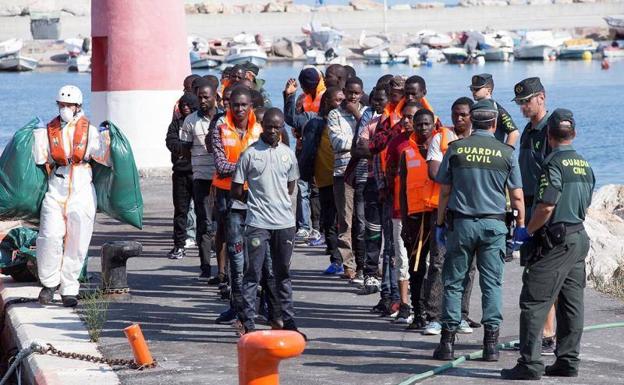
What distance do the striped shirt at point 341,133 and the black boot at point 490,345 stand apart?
3.39 meters

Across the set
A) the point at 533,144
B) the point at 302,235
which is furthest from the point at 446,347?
the point at 302,235

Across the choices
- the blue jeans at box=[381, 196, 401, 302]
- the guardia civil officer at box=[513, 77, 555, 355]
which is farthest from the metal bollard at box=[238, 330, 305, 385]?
the blue jeans at box=[381, 196, 401, 302]

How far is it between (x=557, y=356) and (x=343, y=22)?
9743 centimetres

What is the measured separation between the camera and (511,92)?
5384cm

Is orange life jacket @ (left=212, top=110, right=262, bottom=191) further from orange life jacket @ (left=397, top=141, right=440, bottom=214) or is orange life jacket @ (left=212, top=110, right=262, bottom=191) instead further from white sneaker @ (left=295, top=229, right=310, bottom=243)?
white sneaker @ (left=295, top=229, right=310, bottom=243)

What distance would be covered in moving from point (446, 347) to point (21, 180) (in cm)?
422

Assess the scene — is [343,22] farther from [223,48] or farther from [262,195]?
[262,195]

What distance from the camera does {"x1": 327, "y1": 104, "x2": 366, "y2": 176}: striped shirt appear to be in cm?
1234

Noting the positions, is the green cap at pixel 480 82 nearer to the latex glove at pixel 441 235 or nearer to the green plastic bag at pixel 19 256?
the latex glove at pixel 441 235

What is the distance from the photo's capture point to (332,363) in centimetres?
948

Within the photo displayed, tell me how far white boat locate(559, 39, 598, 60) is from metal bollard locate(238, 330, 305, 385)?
7906cm

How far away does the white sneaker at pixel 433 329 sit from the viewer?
10.3 meters

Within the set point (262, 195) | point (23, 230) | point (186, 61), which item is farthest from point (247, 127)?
point (186, 61)

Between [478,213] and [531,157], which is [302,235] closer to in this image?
[531,157]
